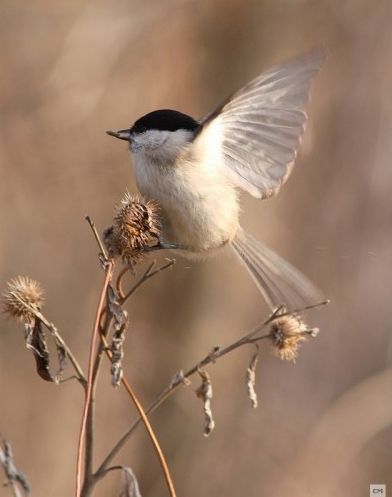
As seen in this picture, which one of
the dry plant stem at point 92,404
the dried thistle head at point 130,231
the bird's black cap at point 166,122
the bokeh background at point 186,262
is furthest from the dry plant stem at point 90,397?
the bokeh background at point 186,262

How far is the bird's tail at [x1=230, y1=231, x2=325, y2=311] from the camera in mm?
2646

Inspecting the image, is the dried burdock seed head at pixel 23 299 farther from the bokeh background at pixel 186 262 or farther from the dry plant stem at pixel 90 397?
the bokeh background at pixel 186 262

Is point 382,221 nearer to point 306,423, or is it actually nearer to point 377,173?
point 377,173

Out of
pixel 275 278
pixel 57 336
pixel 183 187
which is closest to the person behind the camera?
pixel 57 336

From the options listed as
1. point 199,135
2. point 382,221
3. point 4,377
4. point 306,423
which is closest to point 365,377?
point 306,423

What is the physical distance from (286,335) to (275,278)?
658 millimetres

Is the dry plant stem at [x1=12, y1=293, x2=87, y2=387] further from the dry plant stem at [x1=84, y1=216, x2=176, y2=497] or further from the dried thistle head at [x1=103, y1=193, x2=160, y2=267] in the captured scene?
the dried thistle head at [x1=103, y1=193, x2=160, y2=267]

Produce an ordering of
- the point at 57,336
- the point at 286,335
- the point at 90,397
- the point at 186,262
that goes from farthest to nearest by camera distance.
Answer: the point at 186,262 < the point at 286,335 < the point at 57,336 < the point at 90,397

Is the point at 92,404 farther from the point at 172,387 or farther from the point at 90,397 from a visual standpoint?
the point at 172,387

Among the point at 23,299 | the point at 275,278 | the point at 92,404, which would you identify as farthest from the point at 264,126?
the point at 92,404

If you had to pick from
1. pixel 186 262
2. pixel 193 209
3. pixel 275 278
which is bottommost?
pixel 275 278

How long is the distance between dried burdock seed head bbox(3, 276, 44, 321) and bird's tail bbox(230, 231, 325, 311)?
0.84 meters

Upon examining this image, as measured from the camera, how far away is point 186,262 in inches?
212

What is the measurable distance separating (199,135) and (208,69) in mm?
3140
